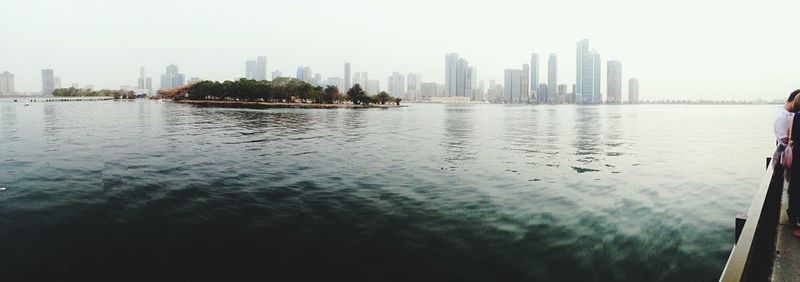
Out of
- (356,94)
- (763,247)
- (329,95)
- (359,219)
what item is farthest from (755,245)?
(356,94)

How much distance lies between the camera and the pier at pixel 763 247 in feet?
12.8

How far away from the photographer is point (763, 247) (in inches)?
201

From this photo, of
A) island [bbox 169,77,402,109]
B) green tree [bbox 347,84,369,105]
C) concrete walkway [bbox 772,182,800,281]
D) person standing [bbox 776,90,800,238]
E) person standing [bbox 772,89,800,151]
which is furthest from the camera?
green tree [bbox 347,84,369,105]

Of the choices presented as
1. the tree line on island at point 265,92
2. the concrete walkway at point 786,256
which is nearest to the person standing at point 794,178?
the concrete walkway at point 786,256

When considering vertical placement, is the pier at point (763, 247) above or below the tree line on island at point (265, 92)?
below

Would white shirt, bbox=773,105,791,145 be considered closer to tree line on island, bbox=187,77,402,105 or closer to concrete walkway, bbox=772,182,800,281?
concrete walkway, bbox=772,182,800,281

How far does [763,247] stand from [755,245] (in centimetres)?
80

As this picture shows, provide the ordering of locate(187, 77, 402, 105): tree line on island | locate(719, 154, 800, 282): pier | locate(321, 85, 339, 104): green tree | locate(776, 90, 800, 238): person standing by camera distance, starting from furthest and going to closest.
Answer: locate(321, 85, 339, 104): green tree < locate(187, 77, 402, 105): tree line on island < locate(776, 90, 800, 238): person standing < locate(719, 154, 800, 282): pier

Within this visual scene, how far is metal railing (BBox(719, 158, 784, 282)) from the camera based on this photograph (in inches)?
149

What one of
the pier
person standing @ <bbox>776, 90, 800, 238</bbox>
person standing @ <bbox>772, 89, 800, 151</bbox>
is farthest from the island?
the pier

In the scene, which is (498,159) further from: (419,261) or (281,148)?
(419,261)

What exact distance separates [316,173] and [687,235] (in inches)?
514

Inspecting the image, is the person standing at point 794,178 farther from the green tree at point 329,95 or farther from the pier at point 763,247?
the green tree at point 329,95

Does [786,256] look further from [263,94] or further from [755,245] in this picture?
[263,94]
